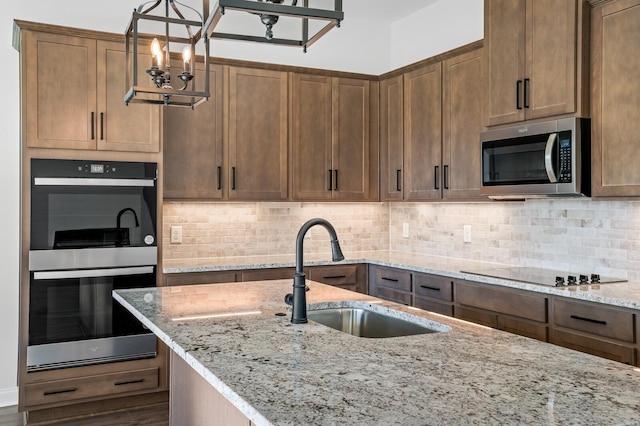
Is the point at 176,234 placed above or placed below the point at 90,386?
above

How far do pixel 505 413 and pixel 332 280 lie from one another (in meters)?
3.36

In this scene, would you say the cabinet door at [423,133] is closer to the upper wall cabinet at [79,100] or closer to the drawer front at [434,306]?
the drawer front at [434,306]

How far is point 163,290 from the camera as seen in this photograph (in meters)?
2.88

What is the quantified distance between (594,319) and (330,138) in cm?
260

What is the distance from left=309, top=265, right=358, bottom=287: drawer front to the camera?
452 centimetres

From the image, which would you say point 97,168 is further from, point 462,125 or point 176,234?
point 462,125

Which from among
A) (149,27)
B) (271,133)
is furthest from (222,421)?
(149,27)

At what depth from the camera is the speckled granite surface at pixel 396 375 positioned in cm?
123

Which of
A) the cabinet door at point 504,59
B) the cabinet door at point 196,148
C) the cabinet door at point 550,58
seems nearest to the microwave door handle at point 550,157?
the cabinet door at point 550,58

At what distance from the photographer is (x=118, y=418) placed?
3.80 metres

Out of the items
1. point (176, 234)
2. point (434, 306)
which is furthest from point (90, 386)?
point (434, 306)

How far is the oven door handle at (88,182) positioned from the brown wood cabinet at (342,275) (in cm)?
135

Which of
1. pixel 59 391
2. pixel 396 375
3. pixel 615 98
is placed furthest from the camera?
pixel 59 391

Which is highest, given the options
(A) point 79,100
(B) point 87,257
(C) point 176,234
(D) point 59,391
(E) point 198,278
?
(A) point 79,100
